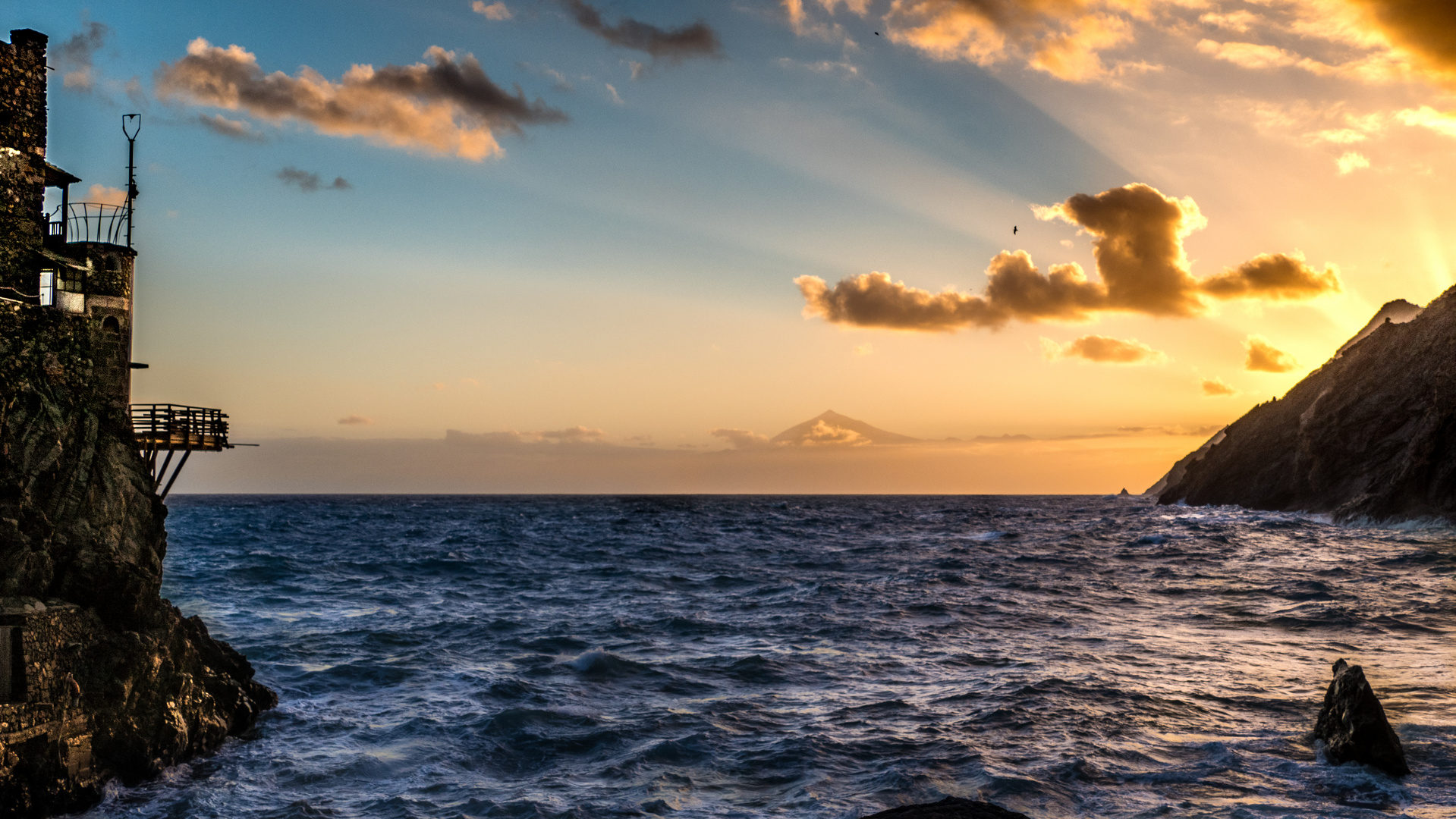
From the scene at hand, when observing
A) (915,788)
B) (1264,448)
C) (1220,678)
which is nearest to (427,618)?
(915,788)

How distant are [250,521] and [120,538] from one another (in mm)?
116562

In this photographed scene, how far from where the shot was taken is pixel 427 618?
119ft

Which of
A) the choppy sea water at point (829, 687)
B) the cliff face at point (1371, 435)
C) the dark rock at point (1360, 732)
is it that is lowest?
the choppy sea water at point (829, 687)

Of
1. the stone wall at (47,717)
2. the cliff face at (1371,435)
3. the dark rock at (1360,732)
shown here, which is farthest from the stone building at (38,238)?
the cliff face at (1371,435)

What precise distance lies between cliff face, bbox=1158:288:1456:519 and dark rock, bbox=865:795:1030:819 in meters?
61.9

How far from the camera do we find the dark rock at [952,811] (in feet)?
34.8

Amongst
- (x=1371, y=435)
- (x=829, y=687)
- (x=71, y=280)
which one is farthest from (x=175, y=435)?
(x=1371, y=435)

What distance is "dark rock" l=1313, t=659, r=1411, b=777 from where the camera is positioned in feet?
49.7

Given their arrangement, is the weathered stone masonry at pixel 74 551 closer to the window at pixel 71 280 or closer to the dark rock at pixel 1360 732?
the window at pixel 71 280

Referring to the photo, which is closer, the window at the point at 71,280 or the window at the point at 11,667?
the window at the point at 11,667

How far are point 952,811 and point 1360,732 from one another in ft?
33.3

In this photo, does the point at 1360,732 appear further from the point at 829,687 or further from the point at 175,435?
the point at 175,435

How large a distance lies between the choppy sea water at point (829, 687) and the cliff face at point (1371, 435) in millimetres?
8579

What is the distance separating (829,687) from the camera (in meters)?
24.0
